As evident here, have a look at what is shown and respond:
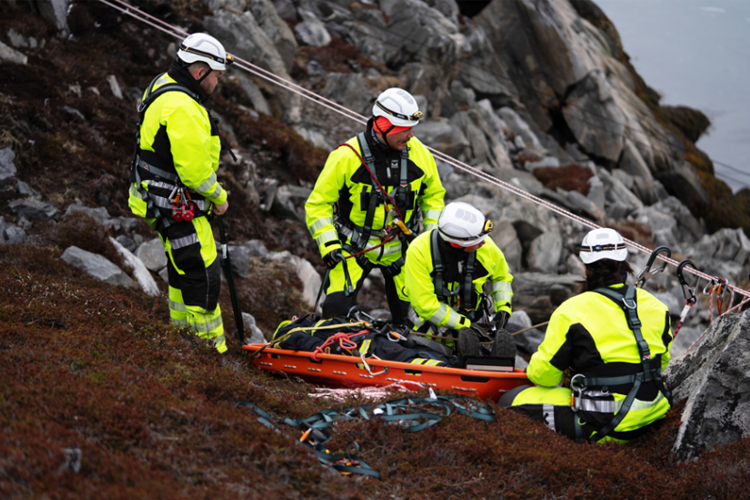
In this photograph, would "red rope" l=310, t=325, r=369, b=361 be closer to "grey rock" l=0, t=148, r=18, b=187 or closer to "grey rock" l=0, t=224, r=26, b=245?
"grey rock" l=0, t=224, r=26, b=245

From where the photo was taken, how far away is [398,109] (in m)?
5.43

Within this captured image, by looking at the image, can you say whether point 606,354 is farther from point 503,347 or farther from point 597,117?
point 597,117

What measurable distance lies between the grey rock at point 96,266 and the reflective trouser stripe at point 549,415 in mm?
4876

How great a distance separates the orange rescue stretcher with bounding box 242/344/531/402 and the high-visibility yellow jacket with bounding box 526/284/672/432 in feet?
2.35

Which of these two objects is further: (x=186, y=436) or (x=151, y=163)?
(x=151, y=163)

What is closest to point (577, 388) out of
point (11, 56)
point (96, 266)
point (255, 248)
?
point (96, 266)

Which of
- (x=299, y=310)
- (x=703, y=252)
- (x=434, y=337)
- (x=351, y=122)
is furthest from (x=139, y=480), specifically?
(x=703, y=252)

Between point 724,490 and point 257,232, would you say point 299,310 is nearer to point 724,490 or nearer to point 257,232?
point 257,232

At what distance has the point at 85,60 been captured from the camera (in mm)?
10531

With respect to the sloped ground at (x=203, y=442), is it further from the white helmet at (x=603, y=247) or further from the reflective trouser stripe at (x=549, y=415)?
the white helmet at (x=603, y=247)

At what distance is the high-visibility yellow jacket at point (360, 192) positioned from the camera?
5.64 meters

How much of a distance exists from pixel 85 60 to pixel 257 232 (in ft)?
16.3

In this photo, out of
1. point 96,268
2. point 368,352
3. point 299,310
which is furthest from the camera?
point 299,310

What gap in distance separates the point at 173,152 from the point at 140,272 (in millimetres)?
2788
